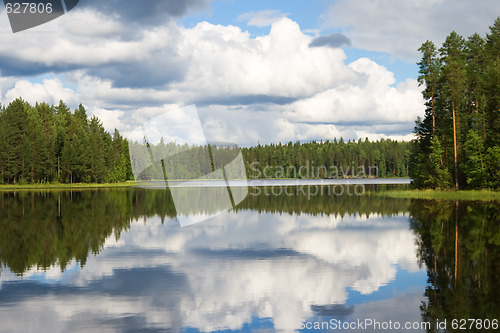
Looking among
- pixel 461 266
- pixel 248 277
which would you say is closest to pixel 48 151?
pixel 248 277

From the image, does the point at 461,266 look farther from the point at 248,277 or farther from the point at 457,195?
the point at 457,195

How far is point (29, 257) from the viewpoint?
77.5 ft

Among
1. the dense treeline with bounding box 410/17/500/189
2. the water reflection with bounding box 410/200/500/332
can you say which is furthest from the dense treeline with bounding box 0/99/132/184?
the water reflection with bounding box 410/200/500/332

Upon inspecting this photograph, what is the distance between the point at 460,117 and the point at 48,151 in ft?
357

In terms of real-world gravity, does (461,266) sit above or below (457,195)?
above

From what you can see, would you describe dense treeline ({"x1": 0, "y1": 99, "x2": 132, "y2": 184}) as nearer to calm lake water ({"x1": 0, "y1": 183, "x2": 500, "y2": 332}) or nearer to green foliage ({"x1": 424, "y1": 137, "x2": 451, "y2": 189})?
green foliage ({"x1": 424, "y1": 137, "x2": 451, "y2": 189})

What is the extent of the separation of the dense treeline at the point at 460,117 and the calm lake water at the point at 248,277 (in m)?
35.5

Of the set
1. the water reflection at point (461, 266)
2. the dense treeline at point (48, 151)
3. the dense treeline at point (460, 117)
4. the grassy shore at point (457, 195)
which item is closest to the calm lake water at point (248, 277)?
the water reflection at point (461, 266)

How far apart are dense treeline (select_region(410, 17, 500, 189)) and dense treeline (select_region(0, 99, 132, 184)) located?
316 feet

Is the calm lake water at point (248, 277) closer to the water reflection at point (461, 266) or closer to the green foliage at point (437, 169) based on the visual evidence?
the water reflection at point (461, 266)

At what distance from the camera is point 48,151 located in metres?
Answer: 131

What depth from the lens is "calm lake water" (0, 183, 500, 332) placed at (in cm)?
1349

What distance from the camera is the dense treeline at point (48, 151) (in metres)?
126

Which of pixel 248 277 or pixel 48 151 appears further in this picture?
pixel 48 151
